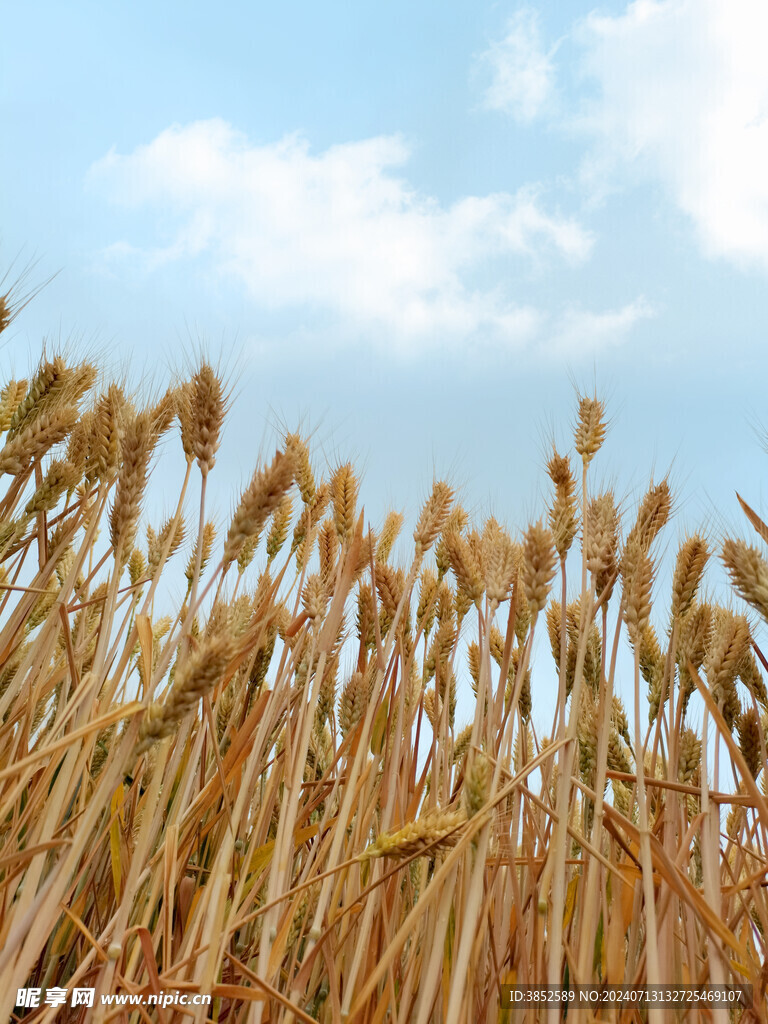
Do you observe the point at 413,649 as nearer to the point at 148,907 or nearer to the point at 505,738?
the point at 505,738

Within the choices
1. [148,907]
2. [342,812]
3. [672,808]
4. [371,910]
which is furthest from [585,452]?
[148,907]

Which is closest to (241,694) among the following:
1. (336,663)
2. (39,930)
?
(336,663)

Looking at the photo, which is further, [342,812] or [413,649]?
[413,649]

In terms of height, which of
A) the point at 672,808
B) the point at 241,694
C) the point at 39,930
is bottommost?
the point at 39,930

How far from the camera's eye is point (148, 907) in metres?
1.31

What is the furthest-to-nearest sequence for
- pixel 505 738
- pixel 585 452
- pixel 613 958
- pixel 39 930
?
pixel 585 452 < pixel 505 738 < pixel 613 958 < pixel 39 930

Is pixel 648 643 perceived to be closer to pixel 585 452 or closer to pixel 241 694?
pixel 585 452

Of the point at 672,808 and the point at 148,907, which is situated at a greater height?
the point at 672,808

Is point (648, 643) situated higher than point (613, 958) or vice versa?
point (648, 643)

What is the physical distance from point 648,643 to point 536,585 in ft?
4.09

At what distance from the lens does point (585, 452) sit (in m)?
1.79

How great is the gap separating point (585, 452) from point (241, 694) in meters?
1.28

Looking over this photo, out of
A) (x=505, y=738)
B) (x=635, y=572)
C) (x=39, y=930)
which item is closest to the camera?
(x=39, y=930)

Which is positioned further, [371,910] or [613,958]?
[371,910]
